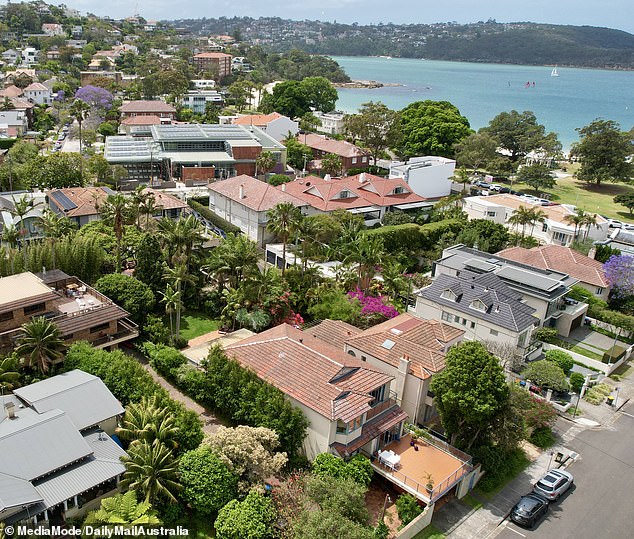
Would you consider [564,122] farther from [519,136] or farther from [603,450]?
[603,450]

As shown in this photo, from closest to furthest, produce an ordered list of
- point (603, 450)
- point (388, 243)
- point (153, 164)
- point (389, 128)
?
point (603, 450), point (388, 243), point (153, 164), point (389, 128)

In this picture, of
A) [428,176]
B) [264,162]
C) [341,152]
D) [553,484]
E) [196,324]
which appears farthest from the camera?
[341,152]

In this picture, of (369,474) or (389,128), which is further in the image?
(389,128)

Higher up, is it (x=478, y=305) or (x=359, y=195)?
(x=359, y=195)

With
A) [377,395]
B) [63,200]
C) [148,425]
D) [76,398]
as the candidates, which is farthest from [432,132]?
[148,425]

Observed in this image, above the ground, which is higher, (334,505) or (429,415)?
(334,505)

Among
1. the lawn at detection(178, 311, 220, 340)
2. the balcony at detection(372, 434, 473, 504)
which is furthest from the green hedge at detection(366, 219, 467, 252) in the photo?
the balcony at detection(372, 434, 473, 504)

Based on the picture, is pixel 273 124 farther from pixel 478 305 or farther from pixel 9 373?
pixel 9 373

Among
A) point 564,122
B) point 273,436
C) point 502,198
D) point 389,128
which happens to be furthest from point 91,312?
point 564,122
